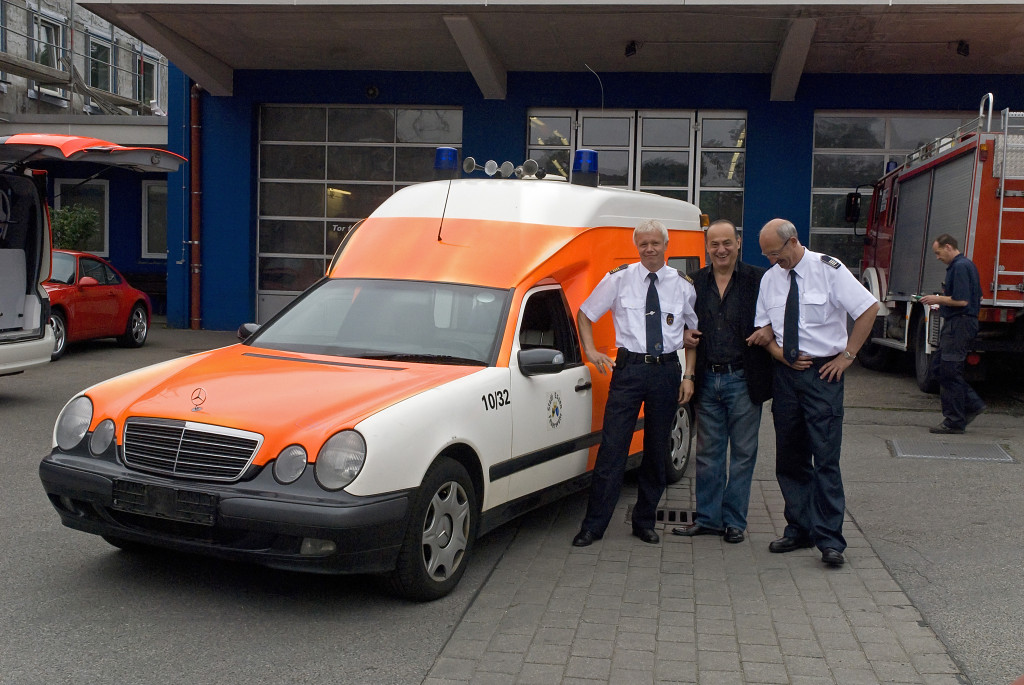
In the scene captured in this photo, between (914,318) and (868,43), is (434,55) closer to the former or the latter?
(868,43)

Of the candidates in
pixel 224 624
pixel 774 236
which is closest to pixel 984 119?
pixel 774 236

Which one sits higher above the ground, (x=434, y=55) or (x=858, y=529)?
(x=434, y=55)

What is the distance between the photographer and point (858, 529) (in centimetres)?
657

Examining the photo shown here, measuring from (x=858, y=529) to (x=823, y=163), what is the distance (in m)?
12.7

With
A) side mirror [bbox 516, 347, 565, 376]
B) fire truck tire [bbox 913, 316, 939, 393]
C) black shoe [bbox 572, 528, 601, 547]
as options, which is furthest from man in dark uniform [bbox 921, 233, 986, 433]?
side mirror [bbox 516, 347, 565, 376]

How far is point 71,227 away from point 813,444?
1808cm

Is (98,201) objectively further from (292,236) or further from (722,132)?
(722,132)

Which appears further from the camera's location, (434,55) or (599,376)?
(434,55)

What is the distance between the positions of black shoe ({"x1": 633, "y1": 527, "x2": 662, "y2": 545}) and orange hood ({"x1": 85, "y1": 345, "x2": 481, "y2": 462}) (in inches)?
61.2

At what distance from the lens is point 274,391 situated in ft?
16.1

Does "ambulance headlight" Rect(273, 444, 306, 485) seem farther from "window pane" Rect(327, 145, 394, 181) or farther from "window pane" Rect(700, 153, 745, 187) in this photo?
"window pane" Rect(327, 145, 394, 181)

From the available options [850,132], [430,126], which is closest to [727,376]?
[850,132]

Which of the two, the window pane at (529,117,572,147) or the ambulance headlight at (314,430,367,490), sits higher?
the window pane at (529,117,572,147)

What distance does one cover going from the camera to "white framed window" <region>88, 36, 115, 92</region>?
94.7 ft
